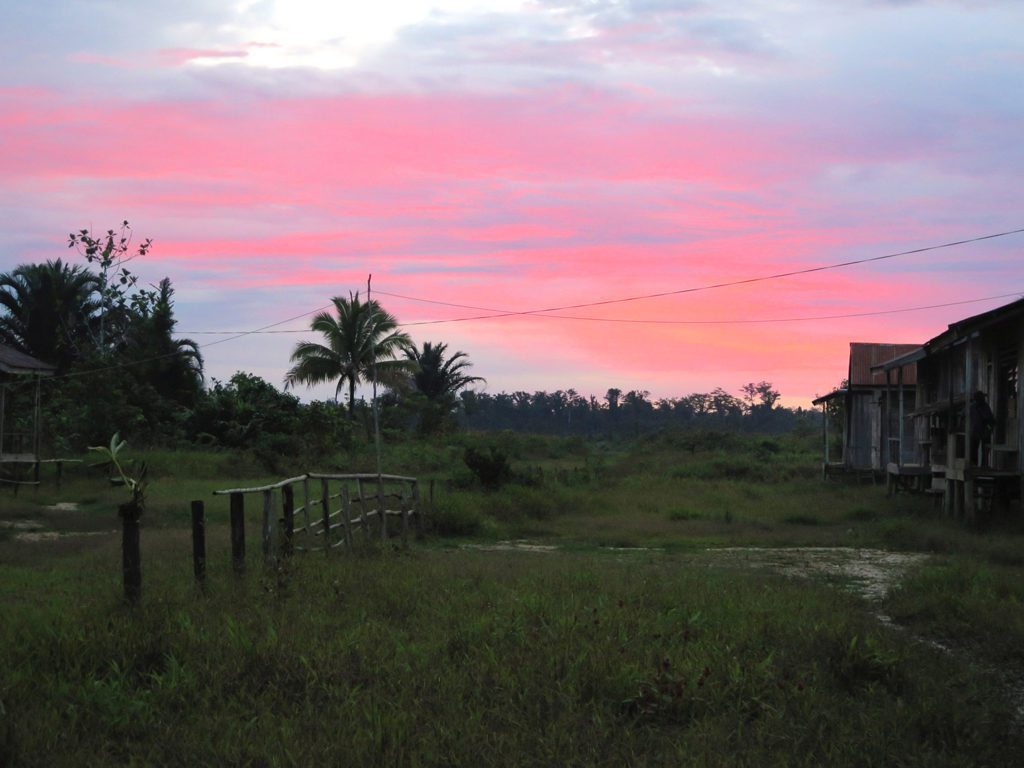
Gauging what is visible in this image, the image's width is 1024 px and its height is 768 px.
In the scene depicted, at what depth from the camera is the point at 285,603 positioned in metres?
9.09

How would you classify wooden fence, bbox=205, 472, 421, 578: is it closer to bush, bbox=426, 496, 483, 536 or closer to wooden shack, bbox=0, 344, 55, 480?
bush, bbox=426, 496, 483, 536

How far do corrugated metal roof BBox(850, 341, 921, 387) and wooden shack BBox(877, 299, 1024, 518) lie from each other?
8.15m

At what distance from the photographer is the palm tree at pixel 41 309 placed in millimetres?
39656

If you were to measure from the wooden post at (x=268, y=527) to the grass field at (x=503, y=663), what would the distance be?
0.25m

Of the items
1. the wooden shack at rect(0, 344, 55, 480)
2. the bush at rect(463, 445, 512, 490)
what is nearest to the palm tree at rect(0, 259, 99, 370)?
the wooden shack at rect(0, 344, 55, 480)

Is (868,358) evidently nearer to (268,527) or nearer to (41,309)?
(268,527)

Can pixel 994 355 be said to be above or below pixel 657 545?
above

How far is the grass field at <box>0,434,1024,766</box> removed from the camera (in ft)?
18.7

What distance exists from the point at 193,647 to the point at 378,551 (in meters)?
5.89

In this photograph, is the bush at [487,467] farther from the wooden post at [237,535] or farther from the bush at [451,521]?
the wooden post at [237,535]

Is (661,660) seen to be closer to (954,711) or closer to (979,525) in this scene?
(954,711)

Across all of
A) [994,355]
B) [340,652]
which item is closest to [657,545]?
[994,355]

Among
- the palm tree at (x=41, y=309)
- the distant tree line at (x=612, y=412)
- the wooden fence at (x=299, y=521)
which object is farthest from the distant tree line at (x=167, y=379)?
the distant tree line at (x=612, y=412)

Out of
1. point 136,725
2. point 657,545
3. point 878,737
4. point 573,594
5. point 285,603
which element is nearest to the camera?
point 878,737
